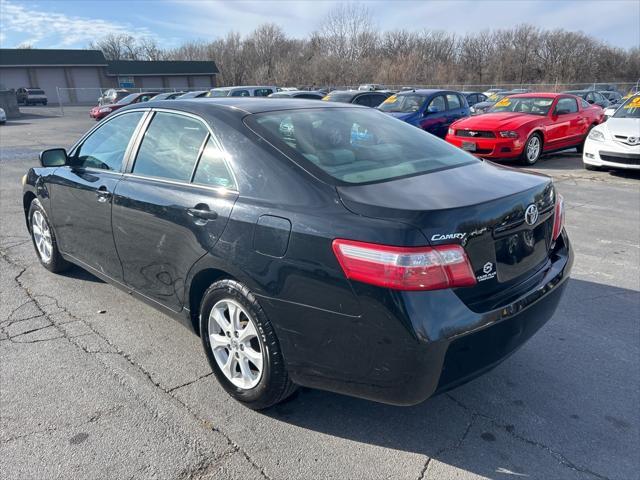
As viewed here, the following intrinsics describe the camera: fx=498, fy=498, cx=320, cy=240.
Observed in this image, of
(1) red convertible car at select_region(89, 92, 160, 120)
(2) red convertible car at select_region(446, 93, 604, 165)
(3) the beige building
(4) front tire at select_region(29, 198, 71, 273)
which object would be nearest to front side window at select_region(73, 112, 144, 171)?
(4) front tire at select_region(29, 198, 71, 273)

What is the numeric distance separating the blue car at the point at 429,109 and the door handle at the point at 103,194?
9.56m

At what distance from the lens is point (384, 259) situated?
6.95 ft

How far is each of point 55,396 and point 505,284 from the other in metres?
2.64

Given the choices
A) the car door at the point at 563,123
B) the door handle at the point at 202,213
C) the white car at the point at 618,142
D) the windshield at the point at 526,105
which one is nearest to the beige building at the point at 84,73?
the windshield at the point at 526,105

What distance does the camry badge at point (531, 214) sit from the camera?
99.0 inches

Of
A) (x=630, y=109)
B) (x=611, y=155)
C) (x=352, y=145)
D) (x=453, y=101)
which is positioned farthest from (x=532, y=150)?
(x=352, y=145)

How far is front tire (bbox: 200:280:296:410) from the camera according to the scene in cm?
257

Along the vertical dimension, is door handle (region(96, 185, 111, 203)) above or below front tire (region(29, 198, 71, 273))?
above

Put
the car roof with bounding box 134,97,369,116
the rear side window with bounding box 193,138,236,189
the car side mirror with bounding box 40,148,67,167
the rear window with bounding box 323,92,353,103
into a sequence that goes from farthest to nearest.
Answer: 1. the rear window with bounding box 323,92,353,103
2. the car side mirror with bounding box 40,148,67,167
3. the car roof with bounding box 134,97,369,116
4. the rear side window with bounding box 193,138,236,189

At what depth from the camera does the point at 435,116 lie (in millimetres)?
12812

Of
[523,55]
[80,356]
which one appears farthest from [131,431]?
[523,55]

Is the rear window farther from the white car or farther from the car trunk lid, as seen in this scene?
the car trunk lid

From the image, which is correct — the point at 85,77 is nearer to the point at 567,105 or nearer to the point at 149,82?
the point at 149,82

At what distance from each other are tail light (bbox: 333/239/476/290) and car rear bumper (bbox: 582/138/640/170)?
893 centimetres
